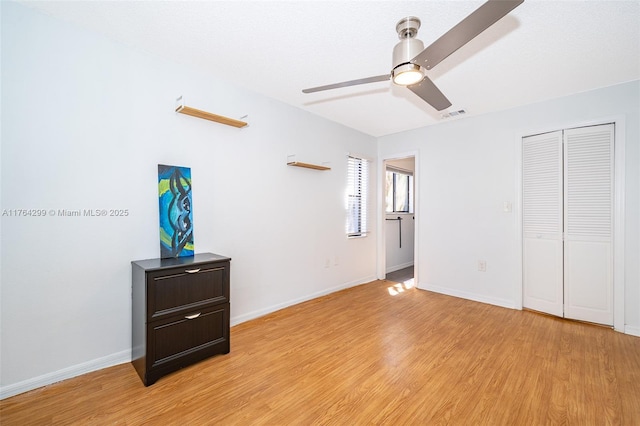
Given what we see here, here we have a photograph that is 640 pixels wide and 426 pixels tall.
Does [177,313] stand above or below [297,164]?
below

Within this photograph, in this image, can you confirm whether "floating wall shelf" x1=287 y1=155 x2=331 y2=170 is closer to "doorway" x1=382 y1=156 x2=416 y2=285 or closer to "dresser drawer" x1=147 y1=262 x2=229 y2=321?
"dresser drawer" x1=147 y1=262 x2=229 y2=321

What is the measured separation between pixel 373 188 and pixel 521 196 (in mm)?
2093

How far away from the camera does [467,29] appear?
131 centimetres

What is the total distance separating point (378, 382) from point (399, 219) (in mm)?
4169

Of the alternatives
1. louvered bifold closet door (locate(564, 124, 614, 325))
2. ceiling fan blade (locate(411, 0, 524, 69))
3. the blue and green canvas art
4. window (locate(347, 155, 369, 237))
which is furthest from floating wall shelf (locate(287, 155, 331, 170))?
louvered bifold closet door (locate(564, 124, 614, 325))

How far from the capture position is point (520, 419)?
1.60 metres

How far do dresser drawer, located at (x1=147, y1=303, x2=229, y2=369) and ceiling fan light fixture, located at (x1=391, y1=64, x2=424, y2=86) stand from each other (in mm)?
2180

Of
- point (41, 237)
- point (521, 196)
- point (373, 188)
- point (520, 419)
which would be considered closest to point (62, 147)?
point (41, 237)

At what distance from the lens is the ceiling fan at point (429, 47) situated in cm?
121

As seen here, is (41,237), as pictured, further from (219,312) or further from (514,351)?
(514,351)

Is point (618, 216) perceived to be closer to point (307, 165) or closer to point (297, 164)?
point (307, 165)

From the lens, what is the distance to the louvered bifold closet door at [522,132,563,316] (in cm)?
317

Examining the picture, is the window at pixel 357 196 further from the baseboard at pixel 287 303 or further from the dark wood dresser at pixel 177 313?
the dark wood dresser at pixel 177 313

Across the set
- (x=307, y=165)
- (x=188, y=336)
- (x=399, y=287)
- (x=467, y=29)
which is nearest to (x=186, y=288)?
(x=188, y=336)
